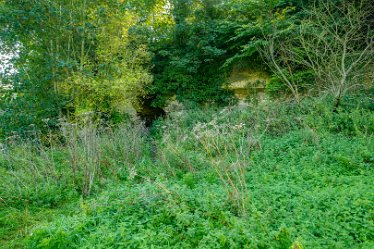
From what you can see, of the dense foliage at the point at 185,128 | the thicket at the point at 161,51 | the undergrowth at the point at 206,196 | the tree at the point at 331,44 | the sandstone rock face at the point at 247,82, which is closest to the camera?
the undergrowth at the point at 206,196

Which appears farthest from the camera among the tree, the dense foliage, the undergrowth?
the tree

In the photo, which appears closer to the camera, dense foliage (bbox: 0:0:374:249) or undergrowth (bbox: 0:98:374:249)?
undergrowth (bbox: 0:98:374:249)

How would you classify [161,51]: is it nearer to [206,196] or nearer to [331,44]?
[331,44]

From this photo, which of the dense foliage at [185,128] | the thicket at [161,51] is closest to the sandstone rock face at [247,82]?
the dense foliage at [185,128]

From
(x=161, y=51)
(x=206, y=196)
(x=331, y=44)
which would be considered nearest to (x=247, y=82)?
(x=331, y=44)

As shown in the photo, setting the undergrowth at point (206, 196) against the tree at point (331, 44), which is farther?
the tree at point (331, 44)

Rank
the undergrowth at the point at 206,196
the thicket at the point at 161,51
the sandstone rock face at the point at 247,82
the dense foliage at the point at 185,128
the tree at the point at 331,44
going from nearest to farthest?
the undergrowth at the point at 206,196
the dense foliage at the point at 185,128
the thicket at the point at 161,51
the tree at the point at 331,44
the sandstone rock face at the point at 247,82

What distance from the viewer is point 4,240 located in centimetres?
346

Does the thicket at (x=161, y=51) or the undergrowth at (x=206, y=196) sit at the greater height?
the thicket at (x=161, y=51)

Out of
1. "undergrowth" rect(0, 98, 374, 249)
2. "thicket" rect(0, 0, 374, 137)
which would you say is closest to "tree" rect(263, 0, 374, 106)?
"thicket" rect(0, 0, 374, 137)

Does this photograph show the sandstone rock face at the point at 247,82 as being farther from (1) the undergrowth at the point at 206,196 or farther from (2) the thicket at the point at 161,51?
(1) the undergrowth at the point at 206,196

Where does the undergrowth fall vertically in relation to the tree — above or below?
below

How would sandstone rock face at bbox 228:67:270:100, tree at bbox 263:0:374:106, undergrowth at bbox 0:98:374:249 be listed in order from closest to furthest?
1. undergrowth at bbox 0:98:374:249
2. tree at bbox 263:0:374:106
3. sandstone rock face at bbox 228:67:270:100

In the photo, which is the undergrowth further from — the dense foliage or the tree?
the tree
